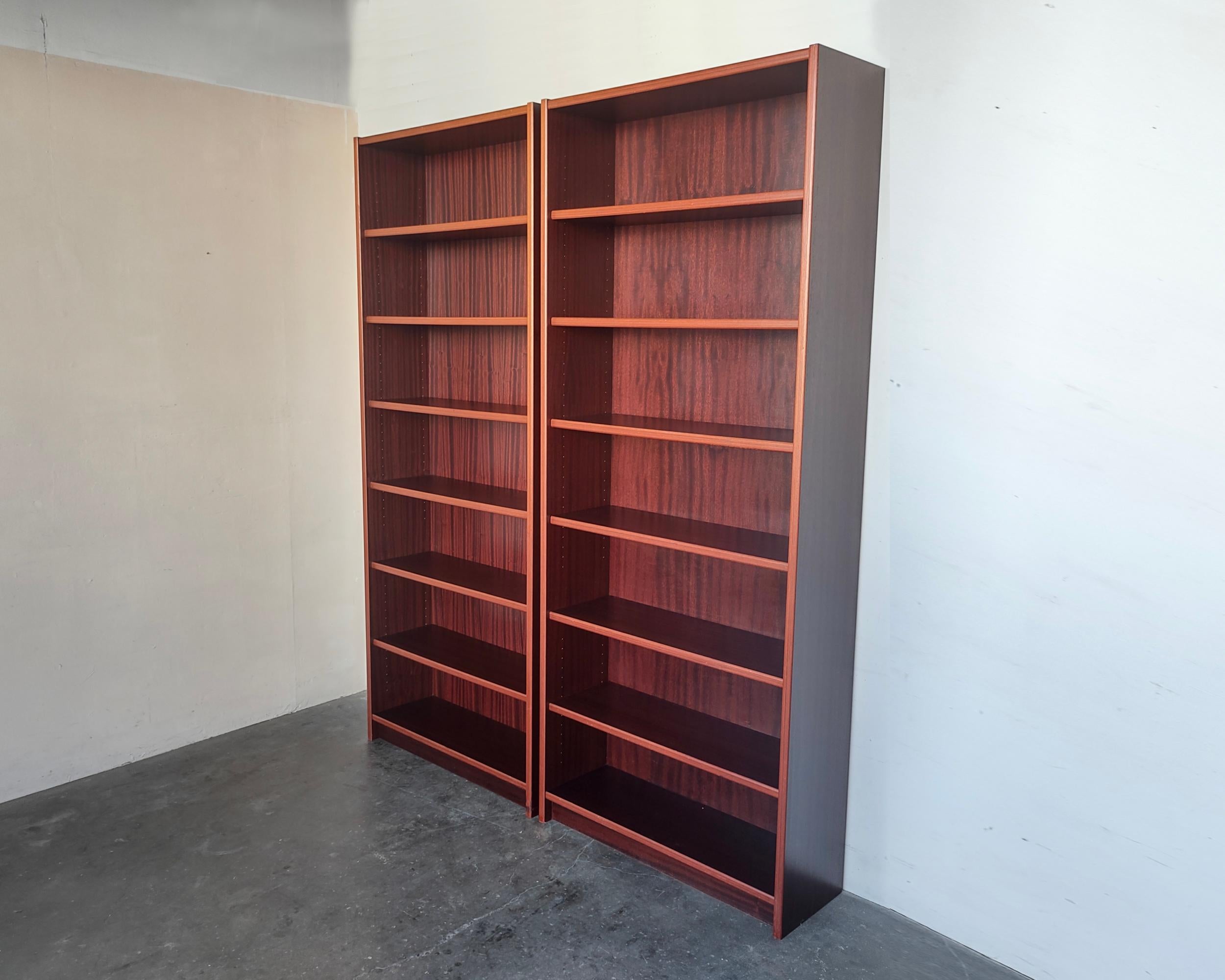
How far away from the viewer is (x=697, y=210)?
2598mm

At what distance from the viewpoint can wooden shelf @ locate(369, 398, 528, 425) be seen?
3.20m

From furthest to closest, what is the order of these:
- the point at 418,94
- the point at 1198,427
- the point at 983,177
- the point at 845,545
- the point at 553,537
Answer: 1. the point at 418,94
2. the point at 553,537
3. the point at 845,545
4. the point at 983,177
5. the point at 1198,427

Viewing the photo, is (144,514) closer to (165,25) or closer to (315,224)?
(315,224)

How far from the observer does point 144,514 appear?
3604mm

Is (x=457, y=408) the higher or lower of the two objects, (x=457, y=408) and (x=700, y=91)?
the lower

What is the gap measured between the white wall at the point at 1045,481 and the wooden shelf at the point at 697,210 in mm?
335

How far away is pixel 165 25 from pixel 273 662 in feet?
8.22

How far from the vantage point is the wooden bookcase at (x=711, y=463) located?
2.47m

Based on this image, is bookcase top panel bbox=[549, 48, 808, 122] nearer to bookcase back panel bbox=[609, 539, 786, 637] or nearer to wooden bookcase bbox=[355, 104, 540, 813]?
wooden bookcase bbox=[355, 104, 540, 813]

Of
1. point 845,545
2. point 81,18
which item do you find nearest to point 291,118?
point 81,18

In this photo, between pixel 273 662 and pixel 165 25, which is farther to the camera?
pixel 273 662

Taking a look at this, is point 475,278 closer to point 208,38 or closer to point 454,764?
point 208,38

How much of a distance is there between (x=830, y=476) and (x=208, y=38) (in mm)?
2882

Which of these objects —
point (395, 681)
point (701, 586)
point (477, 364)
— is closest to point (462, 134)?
point (477, 364)
